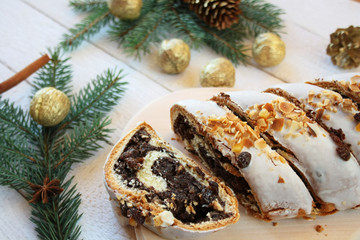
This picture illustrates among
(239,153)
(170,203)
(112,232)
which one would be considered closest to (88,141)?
(112,232)

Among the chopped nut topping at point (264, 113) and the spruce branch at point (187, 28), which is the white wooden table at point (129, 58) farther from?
the chopped nut topping at point (264, 113)

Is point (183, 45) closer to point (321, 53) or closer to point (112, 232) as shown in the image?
point (321, 53)

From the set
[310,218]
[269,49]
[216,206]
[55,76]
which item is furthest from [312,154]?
[55,76]

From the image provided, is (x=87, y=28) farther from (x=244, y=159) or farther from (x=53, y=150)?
(x=244, y=159)

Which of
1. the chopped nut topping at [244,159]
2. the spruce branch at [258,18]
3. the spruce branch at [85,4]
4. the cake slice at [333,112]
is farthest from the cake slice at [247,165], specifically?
the spruce branch at [85,4]

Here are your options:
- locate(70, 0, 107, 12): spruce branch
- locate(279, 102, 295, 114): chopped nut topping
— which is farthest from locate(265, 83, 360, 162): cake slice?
locate(70, 0, 107, 12): spruce branch
